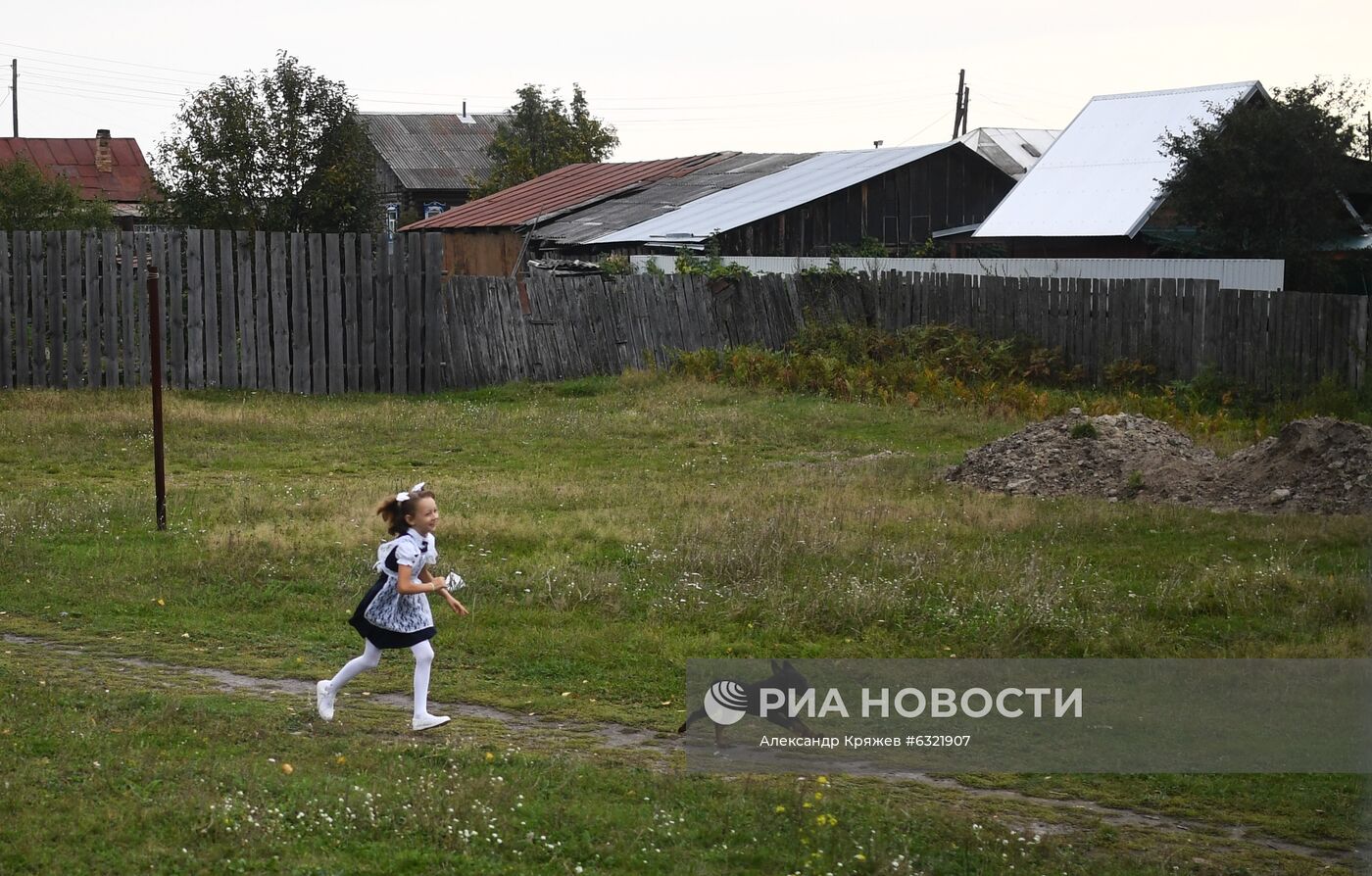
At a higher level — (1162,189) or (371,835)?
(1162,189)

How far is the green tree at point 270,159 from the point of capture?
101 feet

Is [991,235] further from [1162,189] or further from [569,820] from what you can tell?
[569,820]

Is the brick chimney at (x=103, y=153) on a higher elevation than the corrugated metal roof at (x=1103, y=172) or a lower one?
higher

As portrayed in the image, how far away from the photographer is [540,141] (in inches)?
1736

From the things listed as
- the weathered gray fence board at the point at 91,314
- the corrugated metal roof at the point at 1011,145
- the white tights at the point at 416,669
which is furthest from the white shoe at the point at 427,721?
the corrugated metal roof at the point at 1011,145

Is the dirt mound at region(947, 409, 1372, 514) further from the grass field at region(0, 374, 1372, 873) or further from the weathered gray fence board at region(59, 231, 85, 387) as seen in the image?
the weathered gray fence board at region(59, 231, 85, 387)

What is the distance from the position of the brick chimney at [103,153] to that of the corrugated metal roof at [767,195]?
30.7 meters

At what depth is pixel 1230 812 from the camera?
570 cm

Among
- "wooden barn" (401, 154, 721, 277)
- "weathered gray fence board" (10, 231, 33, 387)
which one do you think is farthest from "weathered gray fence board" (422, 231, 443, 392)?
"wooden barn" (401, 154, 721, 277)

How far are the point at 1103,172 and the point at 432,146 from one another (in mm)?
31604

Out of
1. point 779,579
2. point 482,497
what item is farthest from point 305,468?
point 779,579

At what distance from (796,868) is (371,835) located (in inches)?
56.6

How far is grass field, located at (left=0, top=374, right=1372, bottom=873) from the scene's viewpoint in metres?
5.00

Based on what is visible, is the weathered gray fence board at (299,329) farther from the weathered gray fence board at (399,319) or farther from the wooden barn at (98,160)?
the wooden barn at (98,160)
